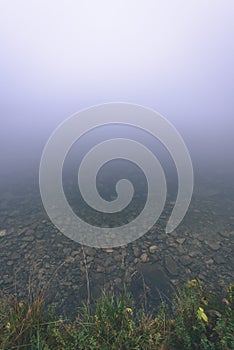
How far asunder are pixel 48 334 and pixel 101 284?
2.03 meters

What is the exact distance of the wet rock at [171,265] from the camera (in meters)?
4.88

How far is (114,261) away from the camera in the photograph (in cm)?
520

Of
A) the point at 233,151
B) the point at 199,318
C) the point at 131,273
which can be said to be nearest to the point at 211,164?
the point at 233,151

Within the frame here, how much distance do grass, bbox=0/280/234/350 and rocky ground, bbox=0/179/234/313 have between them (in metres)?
1.08

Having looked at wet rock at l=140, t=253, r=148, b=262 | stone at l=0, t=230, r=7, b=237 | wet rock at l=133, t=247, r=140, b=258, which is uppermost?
stone at l=0, t=230, r=7, b=237

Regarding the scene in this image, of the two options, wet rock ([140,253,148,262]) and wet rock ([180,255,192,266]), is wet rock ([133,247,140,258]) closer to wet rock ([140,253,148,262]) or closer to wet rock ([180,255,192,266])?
wet rock ([140,253,148,262])

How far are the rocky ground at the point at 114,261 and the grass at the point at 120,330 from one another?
1077mm

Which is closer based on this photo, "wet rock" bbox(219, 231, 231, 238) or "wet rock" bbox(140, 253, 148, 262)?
"wet rock" bbox(140, 253, 148, 262)

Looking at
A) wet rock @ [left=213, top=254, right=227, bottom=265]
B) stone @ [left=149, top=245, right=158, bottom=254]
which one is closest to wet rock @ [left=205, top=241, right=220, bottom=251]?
wet rock @ [left=213, top=254, right=227, bottom=265]

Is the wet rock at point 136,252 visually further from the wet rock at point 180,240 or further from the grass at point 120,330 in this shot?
the grass at point 120,330

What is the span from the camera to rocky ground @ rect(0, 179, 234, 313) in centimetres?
453

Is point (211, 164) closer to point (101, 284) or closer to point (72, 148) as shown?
point (72, 148)

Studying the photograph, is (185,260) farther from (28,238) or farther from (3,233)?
(3,233)

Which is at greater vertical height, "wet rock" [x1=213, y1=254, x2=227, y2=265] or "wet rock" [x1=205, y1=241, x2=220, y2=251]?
"wet rock" [x1=205, y1=241, x2=220, y2=251]
